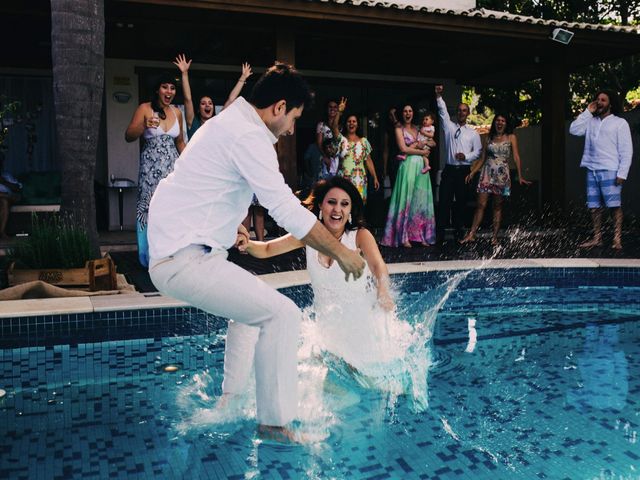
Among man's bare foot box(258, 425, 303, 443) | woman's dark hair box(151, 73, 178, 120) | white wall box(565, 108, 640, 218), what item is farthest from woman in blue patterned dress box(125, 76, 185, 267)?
white wall box(565, 108, 640, 218)

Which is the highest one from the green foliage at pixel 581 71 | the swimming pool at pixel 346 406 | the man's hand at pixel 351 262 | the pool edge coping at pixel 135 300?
the green foliage at pixel 581 71

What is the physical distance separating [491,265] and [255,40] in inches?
208

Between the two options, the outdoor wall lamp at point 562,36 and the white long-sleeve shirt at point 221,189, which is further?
the outdoor wall lamp at point 562,36

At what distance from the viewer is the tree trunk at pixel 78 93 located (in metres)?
5.98

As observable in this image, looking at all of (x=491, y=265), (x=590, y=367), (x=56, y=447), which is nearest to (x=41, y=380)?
(x=56, y=447)

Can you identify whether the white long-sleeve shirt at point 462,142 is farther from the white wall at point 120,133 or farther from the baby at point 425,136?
the white wall at point 120,133

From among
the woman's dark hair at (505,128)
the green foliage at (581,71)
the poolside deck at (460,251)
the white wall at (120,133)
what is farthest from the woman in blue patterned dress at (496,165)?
the green foliage at (581,71)

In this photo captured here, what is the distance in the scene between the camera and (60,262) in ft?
18.8

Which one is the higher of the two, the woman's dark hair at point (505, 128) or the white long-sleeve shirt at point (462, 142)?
the woman's dark hair at point (505, 128)

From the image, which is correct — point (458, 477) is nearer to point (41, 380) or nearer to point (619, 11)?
point (41, 380)

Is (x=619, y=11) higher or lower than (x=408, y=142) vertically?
higher

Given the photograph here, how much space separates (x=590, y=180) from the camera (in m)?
8.66

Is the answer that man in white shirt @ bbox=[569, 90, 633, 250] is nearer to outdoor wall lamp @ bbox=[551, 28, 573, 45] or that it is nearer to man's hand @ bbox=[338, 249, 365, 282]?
outdoor wall lamp @ bbox=[551, 28, 573, 45]

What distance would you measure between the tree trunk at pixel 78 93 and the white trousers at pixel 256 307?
368 cm
